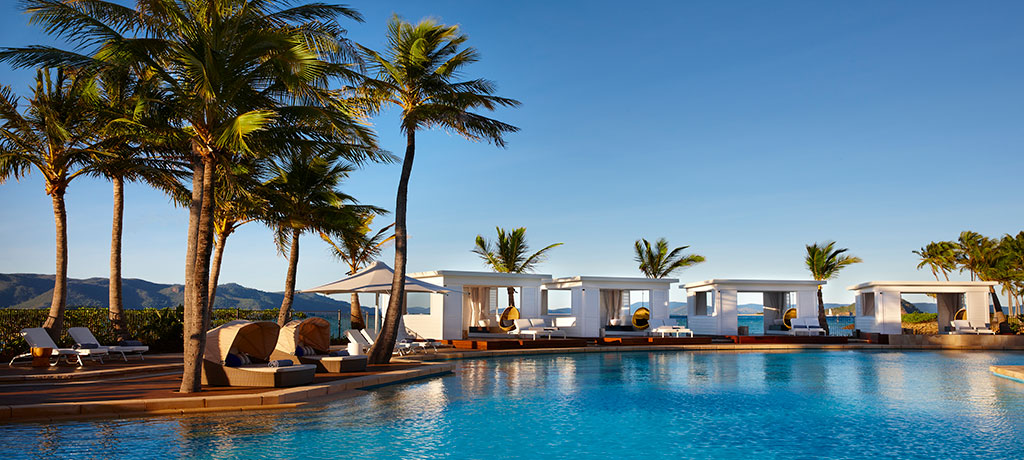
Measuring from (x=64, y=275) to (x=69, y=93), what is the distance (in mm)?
4134

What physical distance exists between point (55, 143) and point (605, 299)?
2148 cm

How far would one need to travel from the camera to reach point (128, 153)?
51.5 feet

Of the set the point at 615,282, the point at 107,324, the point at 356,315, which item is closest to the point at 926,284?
the point at 615,282

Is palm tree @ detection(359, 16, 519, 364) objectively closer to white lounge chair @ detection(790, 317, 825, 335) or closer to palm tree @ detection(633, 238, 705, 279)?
white lounge chair @ detection(790, 317, 825, 335)

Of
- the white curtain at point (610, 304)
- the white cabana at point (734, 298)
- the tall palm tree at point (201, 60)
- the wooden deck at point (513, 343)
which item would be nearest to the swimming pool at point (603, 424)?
the tall palm tree at point (201, 60)

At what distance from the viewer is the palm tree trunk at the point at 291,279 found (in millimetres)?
19922

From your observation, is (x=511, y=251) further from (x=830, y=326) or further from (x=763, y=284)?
(x=830, y=326)

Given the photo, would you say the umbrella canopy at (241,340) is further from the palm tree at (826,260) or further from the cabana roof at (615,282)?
the palm tree at (826,260)

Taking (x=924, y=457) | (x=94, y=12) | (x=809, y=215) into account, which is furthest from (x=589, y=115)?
(x=924, y=457)

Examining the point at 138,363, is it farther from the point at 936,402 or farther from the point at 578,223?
the point at 578,223

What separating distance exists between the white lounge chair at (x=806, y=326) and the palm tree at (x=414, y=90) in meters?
18.3

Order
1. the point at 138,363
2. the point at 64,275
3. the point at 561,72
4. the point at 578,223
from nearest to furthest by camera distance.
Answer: the point at 138,363, the point at 64,275, the point at 561,72, the point at 578,223

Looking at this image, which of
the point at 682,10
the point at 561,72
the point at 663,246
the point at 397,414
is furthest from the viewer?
the point at 663,246

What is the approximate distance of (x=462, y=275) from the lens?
81.3 feet
